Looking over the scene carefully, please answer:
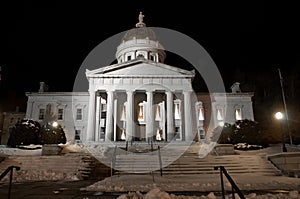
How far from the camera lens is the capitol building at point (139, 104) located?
3500 cm

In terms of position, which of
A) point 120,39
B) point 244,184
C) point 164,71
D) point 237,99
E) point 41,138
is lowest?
point 244,184

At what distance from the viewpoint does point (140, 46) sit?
4872 cm

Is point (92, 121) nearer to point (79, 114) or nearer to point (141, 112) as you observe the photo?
point (141, 112)

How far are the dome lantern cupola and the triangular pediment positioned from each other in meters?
10.9

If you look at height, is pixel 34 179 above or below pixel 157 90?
below

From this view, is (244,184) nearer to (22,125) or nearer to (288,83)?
(22,125)

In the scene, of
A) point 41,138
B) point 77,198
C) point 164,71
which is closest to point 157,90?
point 164,71

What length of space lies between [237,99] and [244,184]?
36965 mm

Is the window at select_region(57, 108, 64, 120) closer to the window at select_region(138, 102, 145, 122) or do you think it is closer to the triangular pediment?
the triangular pediment

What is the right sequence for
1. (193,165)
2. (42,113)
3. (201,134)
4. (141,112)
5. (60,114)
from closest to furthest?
(193,165) < (141,112) < (201,134) < (42,113) < (60,114)

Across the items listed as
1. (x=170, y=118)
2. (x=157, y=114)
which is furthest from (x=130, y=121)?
(x=157, y=114)

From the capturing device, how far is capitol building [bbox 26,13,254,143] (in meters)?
35.0

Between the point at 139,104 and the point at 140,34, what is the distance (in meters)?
16.4

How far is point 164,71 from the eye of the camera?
1455 inches
